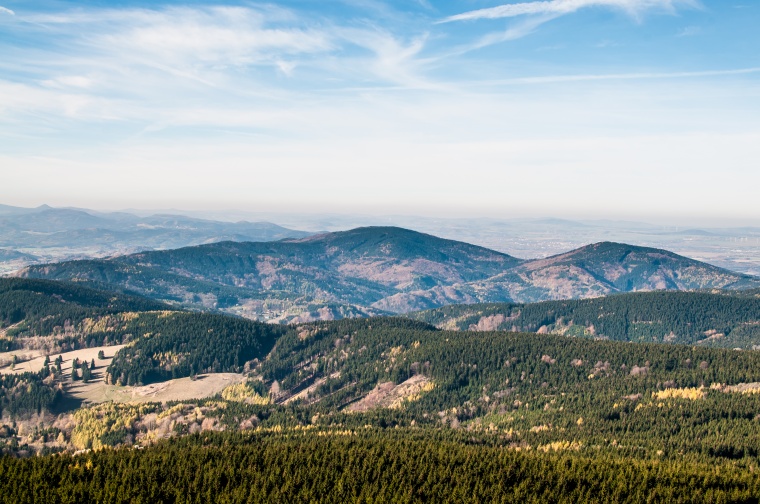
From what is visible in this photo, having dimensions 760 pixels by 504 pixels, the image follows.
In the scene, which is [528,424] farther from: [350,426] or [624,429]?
[350,426]

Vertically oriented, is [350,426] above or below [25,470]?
below

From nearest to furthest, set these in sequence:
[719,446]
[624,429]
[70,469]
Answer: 1. [70,469]
2. [719,446]
3. [624,429]

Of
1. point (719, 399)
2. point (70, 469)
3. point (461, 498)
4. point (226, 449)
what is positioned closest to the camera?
point (461, 498)

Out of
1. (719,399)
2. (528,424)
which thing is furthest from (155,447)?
(719,399)

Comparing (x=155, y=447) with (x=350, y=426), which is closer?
(x=155, y=447)

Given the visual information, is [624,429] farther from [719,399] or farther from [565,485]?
[565,485]

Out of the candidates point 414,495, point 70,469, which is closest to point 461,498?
point 414,495
